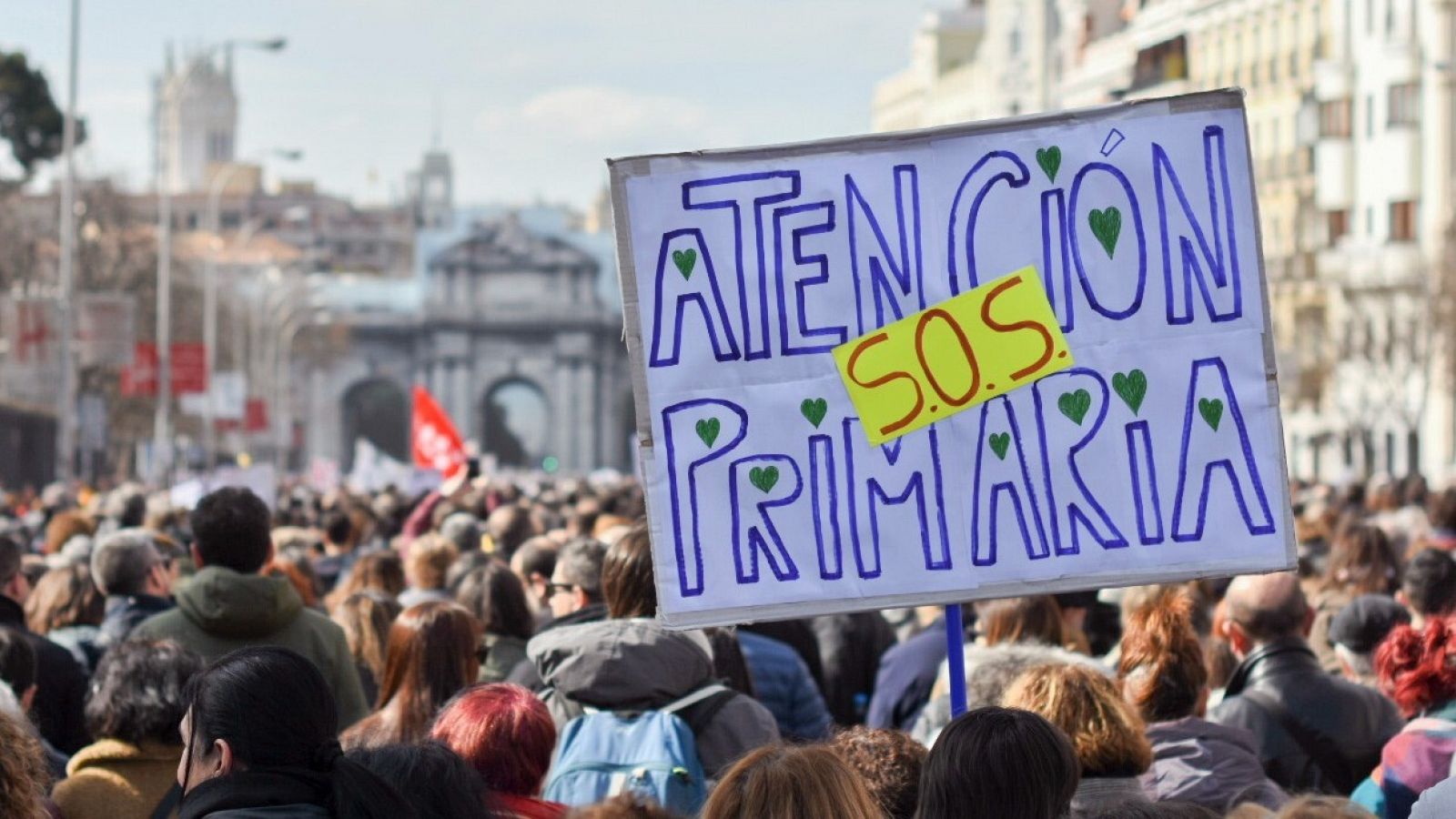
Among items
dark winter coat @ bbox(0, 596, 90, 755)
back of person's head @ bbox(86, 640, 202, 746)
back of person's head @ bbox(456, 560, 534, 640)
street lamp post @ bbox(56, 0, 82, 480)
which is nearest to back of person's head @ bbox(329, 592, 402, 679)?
back of person's head @ bbox(456, 560, 534, 640)

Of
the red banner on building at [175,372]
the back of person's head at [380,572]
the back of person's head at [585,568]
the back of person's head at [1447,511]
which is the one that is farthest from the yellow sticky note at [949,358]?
the red banner on building at [175,372]

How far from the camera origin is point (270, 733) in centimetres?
466

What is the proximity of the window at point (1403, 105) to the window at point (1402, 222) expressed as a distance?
189cm

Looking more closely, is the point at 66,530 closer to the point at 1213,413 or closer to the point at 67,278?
the point at 1213,413

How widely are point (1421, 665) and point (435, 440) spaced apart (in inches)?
776

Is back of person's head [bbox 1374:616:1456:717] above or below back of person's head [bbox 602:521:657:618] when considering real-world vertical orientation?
below

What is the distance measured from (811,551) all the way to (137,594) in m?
4.61

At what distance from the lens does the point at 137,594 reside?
9664 millimetres

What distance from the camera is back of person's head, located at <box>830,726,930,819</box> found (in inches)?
209

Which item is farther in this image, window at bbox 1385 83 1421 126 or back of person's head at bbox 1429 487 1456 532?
window at bbox 1385 83 1421 126

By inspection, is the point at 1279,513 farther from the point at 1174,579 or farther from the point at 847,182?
the point at 847,182

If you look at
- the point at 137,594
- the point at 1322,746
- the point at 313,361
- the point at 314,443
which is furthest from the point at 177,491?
the point at 314,443

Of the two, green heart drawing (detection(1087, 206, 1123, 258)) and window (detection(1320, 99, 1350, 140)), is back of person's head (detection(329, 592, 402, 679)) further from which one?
window (detection(1320, 99, 1350, 140))

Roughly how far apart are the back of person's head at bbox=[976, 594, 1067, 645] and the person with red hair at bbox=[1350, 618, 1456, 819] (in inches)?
47.6
